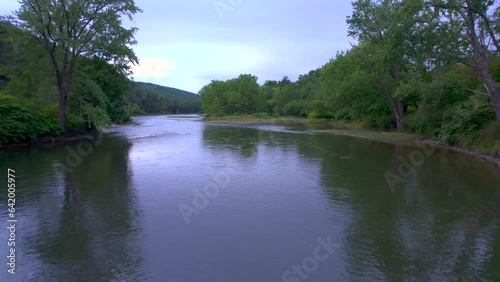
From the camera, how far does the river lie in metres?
6.36

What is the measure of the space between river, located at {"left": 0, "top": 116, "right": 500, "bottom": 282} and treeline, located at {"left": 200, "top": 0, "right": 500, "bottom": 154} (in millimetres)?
7629

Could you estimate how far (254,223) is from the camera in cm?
869

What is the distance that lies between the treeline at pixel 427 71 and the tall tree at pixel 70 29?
22164mm

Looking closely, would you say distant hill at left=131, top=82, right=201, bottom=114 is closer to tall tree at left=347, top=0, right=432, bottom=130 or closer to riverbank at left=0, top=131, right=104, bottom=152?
riverbank at left=0, top=131, right=104, bottom=152

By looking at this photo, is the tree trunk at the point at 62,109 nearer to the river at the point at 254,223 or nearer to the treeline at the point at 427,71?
the river at the point at 254,223

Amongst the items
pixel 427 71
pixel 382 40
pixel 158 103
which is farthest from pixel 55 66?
pixel 158 103

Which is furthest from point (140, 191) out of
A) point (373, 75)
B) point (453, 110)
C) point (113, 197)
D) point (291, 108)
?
point (291, 108)

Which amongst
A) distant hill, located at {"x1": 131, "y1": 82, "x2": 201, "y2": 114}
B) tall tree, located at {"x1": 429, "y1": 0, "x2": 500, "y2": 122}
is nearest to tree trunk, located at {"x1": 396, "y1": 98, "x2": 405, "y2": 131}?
tall tree, located at {"x1": 429, "y1": 0, "x2": 500, "y2": 122}

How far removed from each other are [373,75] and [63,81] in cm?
2881

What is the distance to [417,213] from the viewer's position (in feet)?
31.4

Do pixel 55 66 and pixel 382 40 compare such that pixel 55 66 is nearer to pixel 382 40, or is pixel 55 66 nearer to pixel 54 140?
pixel 54 140

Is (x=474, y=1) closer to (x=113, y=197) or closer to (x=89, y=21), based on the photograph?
(x=113, y=197)

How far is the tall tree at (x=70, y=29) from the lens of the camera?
84.6ft

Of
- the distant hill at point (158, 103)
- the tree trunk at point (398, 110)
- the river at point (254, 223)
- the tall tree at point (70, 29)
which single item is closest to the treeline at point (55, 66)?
the tall tree at point (70, 29)
